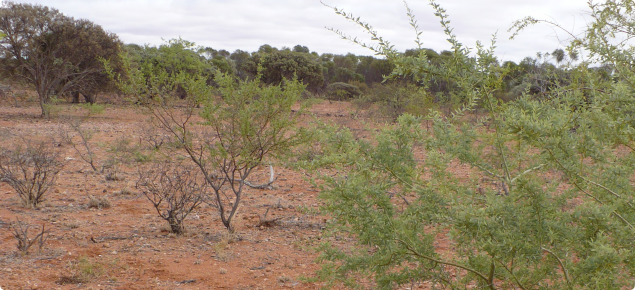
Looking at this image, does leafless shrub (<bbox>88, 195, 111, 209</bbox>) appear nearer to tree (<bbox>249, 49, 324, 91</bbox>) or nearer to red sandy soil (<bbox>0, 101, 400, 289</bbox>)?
red sandy soil (<bbox>0, 101, 400, 289</bbox>)

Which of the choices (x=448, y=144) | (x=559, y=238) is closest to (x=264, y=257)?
(x=448, y=144)

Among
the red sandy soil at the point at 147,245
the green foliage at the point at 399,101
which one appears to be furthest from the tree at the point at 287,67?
the red sandy soil at the point at 147,245

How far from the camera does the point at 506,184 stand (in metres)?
2.43

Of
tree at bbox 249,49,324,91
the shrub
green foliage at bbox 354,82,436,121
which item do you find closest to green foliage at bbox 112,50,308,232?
green foliage at bbox 354,82,436,121

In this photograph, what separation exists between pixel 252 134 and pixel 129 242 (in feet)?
6.21

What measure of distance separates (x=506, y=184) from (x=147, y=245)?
4268 mm

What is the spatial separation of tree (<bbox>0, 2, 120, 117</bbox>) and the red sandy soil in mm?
11485

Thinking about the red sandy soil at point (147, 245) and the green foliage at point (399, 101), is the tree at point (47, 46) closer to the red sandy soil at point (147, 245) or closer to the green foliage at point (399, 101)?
the green foliage at point (399, 101)

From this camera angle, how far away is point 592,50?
252 cm

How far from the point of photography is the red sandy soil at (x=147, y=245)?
14.5 ft

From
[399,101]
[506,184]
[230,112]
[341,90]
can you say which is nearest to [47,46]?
[399,101]

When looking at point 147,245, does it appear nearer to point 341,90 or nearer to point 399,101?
point 399,101

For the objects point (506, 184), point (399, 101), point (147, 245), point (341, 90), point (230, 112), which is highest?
point (341, 90)

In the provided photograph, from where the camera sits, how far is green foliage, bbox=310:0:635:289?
1.97 metres
